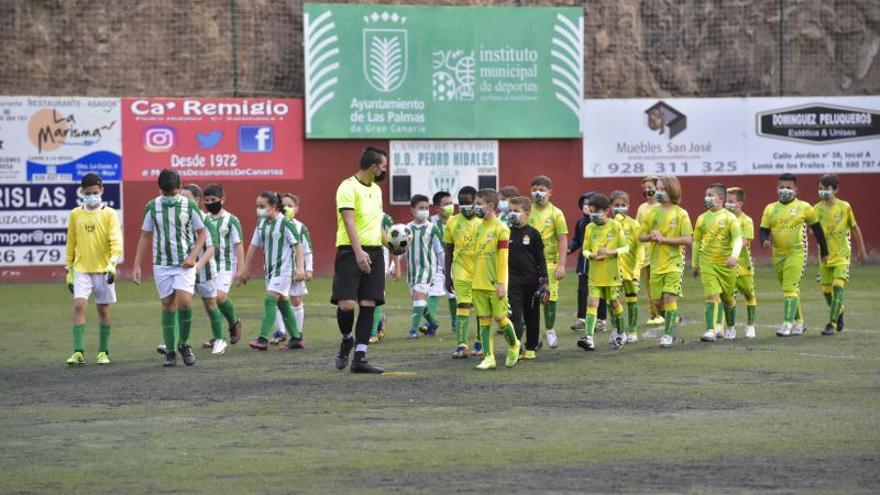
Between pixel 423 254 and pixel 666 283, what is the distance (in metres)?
3.38

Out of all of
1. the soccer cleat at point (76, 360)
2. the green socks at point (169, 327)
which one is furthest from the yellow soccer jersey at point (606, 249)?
the soccer cleat at point (76, 360)

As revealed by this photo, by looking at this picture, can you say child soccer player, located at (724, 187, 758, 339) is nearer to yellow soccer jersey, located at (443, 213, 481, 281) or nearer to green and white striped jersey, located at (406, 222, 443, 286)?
green and white striped jersey, located at (406, 222, 443, 286)

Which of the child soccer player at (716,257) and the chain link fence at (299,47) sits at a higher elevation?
the chain link fence at (299,47)

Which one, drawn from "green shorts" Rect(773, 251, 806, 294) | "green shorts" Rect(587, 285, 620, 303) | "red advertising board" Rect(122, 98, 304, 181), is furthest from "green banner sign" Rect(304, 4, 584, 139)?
"green shorts" Rect(587, 285, 620, 303)

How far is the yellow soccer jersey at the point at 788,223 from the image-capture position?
63.3ft

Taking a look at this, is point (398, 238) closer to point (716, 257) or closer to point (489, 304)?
point (489, 304)

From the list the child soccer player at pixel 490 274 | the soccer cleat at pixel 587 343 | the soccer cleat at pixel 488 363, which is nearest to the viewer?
the soccer cleat at pixel 488 363

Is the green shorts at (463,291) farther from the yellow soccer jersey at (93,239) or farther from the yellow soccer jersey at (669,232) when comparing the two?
the yellow soccer jersey at (93,239)

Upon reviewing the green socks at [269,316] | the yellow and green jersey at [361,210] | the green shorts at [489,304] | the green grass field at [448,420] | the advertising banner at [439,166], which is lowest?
the green grass field at [448,420]

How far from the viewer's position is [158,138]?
31297 mm

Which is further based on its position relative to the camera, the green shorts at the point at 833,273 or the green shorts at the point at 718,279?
the green shorts at the point at 833,273

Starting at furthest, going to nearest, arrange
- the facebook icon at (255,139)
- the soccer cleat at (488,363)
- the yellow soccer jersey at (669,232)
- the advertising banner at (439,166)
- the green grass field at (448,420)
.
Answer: the advertising banner at (439,166) → the facebook icon at (255,139) → the yellow soccer jersey at (669,232) → the soccer cleat at (488,363) → the green grass field at (448,420)

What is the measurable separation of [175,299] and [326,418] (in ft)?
14.8

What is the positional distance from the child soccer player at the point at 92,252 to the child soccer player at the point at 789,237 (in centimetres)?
761
